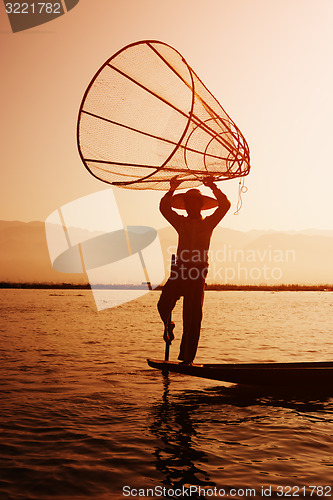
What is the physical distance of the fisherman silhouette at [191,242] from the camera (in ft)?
24.4

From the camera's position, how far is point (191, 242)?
7484 mm

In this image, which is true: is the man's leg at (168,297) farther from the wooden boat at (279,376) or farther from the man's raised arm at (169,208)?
the wooden boat at (279,376)

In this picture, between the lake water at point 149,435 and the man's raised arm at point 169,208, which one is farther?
the man's raised arm at point 169,208

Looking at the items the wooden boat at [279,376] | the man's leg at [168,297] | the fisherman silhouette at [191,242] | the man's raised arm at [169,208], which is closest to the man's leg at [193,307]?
the fisherman silhouette at [191,242]

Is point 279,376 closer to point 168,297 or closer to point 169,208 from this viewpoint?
point 168,297

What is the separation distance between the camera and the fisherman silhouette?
745cm

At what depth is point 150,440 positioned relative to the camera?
6.47m

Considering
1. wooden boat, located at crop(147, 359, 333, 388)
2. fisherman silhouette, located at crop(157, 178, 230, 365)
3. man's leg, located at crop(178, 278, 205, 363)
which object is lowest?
wooden boat, located at crop(147, 359, 333, 388)

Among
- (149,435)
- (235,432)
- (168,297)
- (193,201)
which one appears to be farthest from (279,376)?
(193,201)

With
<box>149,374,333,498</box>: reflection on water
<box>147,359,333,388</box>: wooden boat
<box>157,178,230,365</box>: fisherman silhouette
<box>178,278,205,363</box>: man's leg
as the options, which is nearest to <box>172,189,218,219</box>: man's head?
<box>157,178,230,365</box>: fisherman silhouette

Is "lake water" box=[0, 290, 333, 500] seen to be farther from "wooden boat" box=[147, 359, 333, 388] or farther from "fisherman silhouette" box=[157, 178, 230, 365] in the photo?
"fisherman silhouette" box=[157, 178, 230, 365]

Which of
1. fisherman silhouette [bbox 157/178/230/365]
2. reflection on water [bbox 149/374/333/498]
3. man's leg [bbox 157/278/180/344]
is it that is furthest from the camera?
man's leg [bbox 157/278/180/344]

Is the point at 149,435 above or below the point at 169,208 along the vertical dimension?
below

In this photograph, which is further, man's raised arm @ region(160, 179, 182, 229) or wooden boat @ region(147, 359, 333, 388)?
wooden boat @ region(147, 359, 333, 388)
